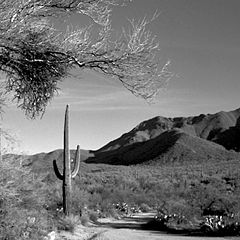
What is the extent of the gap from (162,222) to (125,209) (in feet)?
27.0

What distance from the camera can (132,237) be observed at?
16.1m

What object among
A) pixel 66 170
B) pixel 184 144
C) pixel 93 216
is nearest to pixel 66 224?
pixel 66 170

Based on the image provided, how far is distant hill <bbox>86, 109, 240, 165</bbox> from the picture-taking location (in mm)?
98062

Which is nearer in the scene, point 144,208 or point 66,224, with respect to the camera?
point 66,224

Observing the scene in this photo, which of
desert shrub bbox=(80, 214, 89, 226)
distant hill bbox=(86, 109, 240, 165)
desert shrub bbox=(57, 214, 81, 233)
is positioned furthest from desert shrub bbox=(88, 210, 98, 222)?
distant hill bbox=(86, 109, 240, 165)

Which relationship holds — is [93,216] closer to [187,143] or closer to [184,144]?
[184,144]

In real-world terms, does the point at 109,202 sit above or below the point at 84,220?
above

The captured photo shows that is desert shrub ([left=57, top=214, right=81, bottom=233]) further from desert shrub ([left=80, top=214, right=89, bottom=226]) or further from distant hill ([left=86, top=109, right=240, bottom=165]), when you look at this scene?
distant hill ([left=86, top=109, right=240, bottom=165])

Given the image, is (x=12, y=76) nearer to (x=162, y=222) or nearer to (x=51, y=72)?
(x=51, y=72)

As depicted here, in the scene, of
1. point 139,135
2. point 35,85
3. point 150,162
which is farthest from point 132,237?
point 139,135

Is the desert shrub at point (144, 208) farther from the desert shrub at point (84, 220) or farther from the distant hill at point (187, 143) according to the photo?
the distant hill at point (187, 143)

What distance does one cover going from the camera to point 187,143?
104938mm

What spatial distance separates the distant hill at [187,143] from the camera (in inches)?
3861

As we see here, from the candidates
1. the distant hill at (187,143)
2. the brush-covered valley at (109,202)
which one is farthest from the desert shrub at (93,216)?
the distant hill at (187,143)
